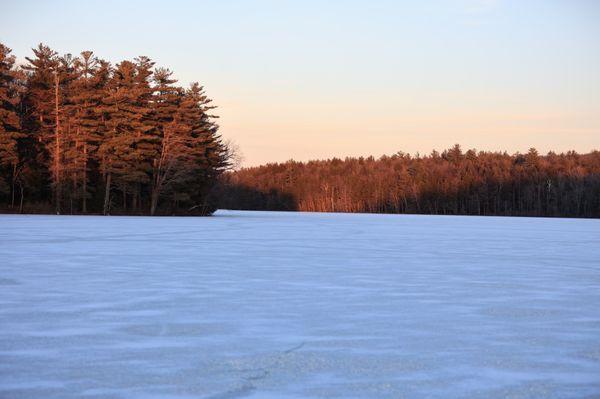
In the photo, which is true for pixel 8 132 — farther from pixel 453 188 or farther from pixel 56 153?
pixel 453 188

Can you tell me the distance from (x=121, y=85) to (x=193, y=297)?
2227 inches

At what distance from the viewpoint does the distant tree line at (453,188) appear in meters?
130

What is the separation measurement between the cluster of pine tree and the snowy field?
4402 centimetres

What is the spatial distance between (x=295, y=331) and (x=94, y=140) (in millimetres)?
54154

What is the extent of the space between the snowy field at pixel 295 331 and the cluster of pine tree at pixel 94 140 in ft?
144

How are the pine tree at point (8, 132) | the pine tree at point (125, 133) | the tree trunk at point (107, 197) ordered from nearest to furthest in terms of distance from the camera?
the pine tree at point (8, 132), the tree trunk at point (107, 197), the pine tree at point (125, 133)

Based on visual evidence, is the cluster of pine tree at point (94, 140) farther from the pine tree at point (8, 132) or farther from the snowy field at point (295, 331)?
the snowy field at point (295, 331)

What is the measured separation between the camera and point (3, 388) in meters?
4.73

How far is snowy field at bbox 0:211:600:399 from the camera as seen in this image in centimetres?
492

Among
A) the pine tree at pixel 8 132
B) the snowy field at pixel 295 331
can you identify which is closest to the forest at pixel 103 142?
the pine tree at pixel 8 132

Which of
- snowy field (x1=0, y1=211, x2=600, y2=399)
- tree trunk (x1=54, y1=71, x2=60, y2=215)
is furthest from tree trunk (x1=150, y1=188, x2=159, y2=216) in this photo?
snowy field (x1=0, y1=211, x2=600, y2=399)

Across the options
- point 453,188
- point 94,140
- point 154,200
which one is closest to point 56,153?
point 94,140

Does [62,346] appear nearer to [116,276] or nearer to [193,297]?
[193,297]

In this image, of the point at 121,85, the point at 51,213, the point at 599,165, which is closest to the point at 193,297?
the point at 51,213
